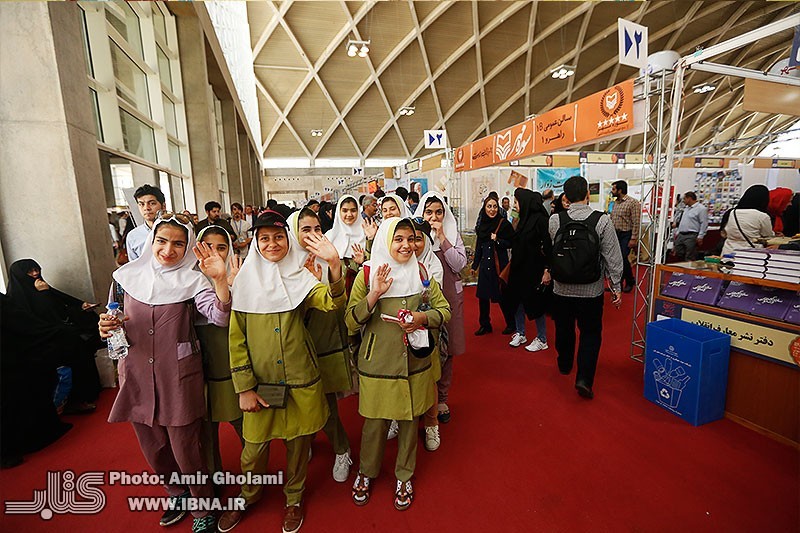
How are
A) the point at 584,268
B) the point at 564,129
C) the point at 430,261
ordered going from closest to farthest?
the point at 430,261 → the point at 584,268 → the point at 564,129

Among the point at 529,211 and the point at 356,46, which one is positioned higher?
the point at 356,46

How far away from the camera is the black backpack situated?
9.58ft

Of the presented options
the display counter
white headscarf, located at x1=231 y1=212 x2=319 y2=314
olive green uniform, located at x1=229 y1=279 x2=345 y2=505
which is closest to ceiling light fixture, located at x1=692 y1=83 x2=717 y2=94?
the display counter

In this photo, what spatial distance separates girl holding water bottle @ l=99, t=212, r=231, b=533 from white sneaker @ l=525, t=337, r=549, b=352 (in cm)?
345

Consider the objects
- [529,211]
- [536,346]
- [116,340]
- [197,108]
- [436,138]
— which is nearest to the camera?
[116,340]

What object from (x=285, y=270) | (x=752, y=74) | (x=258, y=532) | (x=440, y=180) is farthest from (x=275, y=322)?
(x=440, y=180)

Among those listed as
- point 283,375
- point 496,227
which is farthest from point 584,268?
point 283,375

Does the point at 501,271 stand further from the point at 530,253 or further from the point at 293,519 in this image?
the point at 293,519

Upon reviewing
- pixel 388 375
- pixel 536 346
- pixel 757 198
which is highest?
pixel 757 198

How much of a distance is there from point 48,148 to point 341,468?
11.8 feet

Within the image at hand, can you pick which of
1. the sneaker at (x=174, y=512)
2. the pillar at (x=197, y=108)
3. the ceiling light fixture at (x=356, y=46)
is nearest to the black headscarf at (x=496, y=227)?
the sneaker at (x=174, y=512)

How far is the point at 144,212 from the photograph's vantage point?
10.5 ft

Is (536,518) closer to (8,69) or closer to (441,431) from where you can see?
(441,431)

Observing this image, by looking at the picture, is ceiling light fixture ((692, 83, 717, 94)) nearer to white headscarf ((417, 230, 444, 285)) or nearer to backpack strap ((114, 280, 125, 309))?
white headscarf ((417, 230, 444, 285))
